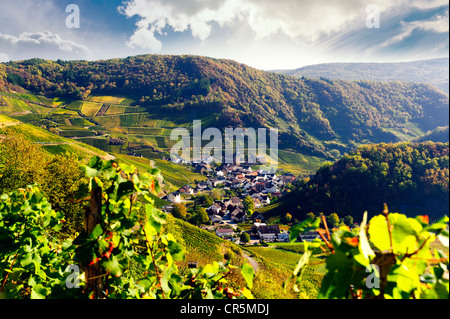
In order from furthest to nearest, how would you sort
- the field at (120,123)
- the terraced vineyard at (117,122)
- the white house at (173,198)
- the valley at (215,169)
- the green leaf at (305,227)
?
the terraced vineyard at (117,122)
the field at (120,123)
the white house at (173,198)
the valley at (215,169)
the green leaf at (305,227)

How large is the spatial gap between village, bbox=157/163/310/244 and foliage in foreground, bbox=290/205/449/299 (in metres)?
57.5

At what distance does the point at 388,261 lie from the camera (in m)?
1.15

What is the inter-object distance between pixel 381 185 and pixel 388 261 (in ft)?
307

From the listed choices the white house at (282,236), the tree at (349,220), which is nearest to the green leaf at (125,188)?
the white house at (282,236)

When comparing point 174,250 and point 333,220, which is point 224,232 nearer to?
point 333,220

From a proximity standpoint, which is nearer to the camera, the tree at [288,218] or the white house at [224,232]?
the white house at [224,232]

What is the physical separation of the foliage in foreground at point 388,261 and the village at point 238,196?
57524 millimetres

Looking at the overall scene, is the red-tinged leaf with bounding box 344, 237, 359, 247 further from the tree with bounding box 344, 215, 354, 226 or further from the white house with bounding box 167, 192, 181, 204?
the tree with bounding box 344, 215, 354, 226

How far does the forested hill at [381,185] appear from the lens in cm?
7612

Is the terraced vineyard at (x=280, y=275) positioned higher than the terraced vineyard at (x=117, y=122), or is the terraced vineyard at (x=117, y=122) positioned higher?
the terraced vineyard at (x=117, y=122)

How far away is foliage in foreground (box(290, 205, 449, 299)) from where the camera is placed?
3.61ft

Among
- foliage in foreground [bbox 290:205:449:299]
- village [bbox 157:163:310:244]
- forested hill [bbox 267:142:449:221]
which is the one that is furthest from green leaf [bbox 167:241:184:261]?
forested hill [bbox 267:142:449:221]

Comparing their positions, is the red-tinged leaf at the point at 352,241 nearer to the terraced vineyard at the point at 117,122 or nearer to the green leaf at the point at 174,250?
the green leaf at the point at 174,250

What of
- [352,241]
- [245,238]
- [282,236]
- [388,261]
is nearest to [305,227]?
[352,241]
